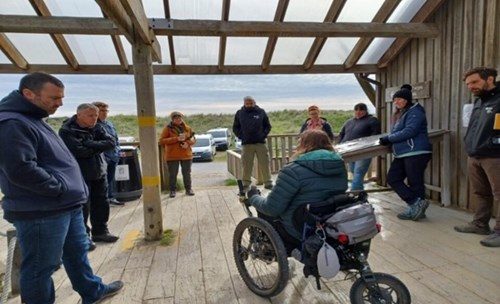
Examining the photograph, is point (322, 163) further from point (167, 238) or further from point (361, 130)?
point (361, 130)

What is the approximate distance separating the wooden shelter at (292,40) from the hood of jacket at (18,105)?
0.87 m

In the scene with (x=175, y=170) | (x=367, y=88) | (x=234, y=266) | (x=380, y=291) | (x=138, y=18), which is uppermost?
(x=138, y=18)

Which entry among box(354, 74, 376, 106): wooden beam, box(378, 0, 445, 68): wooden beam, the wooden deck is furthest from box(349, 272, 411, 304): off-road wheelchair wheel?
box(354, 74, 376, 106): wooden beam

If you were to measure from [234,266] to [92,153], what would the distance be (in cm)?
154

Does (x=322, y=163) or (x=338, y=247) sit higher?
(x=322, y=163)

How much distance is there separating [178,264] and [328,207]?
4.69 ft

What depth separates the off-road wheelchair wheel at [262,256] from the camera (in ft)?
6.04

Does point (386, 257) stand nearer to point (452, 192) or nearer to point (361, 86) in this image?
point (452, 192)

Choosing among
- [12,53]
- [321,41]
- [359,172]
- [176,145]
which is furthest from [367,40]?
[12,53]

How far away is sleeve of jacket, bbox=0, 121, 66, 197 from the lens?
4.75 feet

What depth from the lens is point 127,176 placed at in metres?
4.67

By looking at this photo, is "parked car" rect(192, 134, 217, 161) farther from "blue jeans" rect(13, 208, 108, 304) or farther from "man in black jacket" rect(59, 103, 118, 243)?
"blue jeans" rect(13, 208, 108, 304)

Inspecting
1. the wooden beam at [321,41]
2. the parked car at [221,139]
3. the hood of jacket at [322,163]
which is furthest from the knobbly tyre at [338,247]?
the parked car at [221,139]

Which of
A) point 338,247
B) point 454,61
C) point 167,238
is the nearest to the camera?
point 338,247
